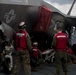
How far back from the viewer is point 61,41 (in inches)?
305

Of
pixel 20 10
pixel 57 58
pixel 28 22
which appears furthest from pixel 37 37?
pixel 57 58

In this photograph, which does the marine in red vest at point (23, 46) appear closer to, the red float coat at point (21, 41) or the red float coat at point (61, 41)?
the red float coat at point (21, 41)

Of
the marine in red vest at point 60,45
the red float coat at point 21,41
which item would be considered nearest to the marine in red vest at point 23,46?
the red float coat at point 21,41

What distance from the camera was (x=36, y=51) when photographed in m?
10.4

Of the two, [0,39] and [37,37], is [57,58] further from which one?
[37,37]

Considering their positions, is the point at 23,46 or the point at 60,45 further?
the point at 60,45

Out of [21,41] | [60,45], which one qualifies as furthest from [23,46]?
[60,45]

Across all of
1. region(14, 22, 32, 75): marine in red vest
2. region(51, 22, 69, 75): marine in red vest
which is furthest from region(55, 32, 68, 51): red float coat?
region(14, 22, 32, 75): marine in red vest

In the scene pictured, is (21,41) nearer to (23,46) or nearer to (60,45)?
(23,46)

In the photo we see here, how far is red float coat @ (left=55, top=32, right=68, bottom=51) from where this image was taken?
771cm

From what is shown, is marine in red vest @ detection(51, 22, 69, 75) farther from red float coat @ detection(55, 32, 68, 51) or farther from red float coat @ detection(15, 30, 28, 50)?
red float coat @ detection(15, 30, 28, 50)

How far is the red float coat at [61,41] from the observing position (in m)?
7.71

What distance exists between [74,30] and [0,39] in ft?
24.7

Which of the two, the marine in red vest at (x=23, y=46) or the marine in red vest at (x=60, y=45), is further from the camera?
the marine in red vest at (x=60, y=45)
